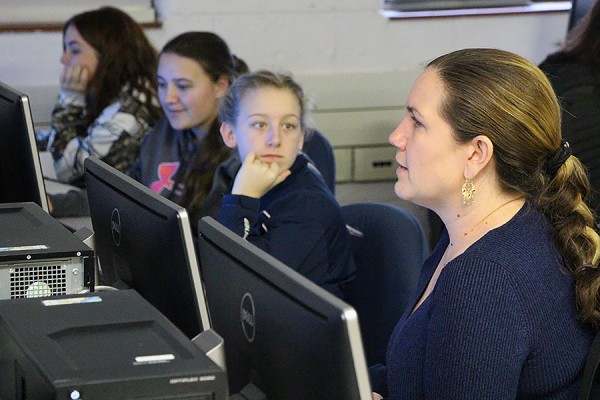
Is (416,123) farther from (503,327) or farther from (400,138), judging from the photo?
(503,327)

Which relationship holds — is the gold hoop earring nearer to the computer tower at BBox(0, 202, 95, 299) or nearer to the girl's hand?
the computer tower at BBox(0, 202, 95, 299)

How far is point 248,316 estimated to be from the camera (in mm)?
1265

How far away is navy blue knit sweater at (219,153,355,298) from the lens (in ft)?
8.01

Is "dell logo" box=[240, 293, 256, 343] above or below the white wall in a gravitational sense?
above

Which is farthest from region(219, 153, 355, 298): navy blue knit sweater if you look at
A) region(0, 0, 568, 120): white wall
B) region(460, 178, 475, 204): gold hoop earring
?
region(0, 0, 568, 120): white wall

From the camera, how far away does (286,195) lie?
2.50m

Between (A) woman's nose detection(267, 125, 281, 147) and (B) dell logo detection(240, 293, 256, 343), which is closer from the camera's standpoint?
(B) dell logo detection(240, 293, 256, 343)

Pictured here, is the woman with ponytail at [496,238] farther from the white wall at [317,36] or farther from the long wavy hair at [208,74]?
the white wall at [317,36]

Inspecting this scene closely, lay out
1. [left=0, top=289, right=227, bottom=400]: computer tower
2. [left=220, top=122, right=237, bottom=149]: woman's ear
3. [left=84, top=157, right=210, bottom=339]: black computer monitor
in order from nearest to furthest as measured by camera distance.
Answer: [left=0, top=289, right=227, bottom=400]: computer tower
[left=84, top=157, right=210, bottom=339]: black computer monitor
[left=220, top=122, right=237, bottom=149]: woman's ear

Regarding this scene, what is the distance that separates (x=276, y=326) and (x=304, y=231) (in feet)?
4.15

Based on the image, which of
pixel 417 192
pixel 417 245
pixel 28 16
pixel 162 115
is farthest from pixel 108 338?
pixel 28 16

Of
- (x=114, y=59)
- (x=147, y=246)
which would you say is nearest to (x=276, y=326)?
(x=147, y=246)

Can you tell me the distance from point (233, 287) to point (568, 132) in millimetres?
1702

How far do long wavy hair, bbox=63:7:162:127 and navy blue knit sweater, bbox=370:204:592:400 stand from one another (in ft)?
6.62
